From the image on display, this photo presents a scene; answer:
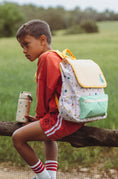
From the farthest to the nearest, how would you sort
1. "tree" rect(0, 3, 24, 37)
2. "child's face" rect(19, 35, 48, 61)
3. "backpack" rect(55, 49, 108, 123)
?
"tree" rect(0, 3, 24, 37), "child's face" rect(19, 35, 48, 61), "backpack" rect(55, 49, 108, 123)

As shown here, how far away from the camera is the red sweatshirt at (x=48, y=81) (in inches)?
106

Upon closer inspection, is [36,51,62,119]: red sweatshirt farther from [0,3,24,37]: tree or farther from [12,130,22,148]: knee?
[0,3,24,37]: tree

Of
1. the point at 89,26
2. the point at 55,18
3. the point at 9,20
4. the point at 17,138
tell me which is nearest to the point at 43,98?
the point at 17,138

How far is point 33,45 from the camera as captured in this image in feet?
9.59

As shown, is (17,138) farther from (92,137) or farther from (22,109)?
(92,137)

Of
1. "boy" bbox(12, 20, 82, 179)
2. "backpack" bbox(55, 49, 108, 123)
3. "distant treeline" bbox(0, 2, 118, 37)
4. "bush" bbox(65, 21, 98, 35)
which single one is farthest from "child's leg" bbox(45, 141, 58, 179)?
"bush" bbox(65, 21, 98, 35)

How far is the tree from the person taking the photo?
60906 millimetres

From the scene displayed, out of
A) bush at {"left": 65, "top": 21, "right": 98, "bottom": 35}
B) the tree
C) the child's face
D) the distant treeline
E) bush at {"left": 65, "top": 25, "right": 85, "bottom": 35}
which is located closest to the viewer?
the child's face

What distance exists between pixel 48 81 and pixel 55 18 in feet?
186

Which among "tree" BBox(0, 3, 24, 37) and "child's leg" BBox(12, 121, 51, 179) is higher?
"child's leg" BBox(12, 121, 51, 179)

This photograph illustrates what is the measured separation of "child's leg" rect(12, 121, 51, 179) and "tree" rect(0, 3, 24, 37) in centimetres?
5795

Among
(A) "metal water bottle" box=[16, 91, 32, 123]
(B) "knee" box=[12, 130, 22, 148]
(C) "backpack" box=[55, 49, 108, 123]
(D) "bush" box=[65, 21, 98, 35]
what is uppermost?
(C) "backpack" box=[55, 49, 108, 123]

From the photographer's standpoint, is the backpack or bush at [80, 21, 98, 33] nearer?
the backpack

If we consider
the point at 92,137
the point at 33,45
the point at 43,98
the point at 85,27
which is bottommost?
the point at 85,27
